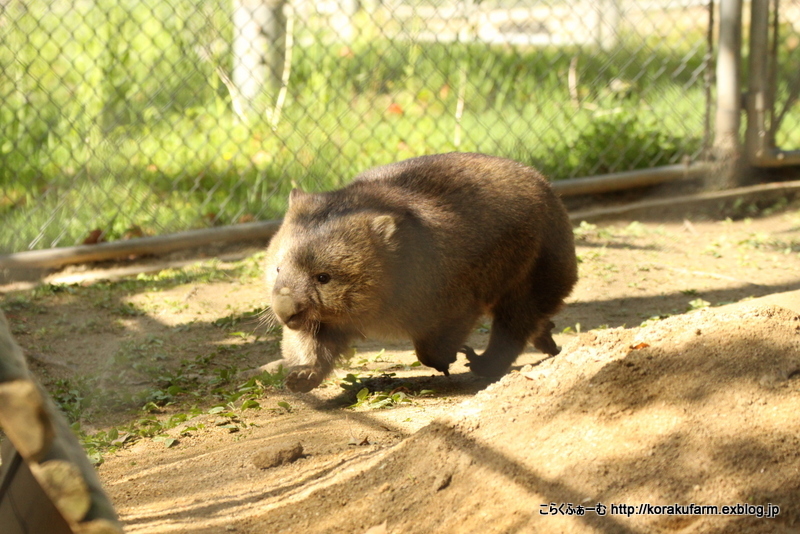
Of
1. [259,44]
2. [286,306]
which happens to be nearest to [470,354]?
[286,306]

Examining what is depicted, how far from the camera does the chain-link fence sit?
5.68 metres

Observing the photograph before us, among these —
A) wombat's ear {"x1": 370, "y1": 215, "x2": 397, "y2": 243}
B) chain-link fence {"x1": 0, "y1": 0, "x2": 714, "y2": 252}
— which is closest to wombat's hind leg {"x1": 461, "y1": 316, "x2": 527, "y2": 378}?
wombat's ear {"x1": 370, "y1": 215, "x2": 397, "y2": 243}

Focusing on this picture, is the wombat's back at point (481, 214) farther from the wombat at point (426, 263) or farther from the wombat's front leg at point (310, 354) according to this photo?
the wombat's front leg at point (310, 354)

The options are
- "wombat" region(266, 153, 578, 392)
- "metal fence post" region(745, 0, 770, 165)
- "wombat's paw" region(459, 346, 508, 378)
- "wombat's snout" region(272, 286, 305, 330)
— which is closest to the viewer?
"wombat's snout" region(272, 286, 305, 330)

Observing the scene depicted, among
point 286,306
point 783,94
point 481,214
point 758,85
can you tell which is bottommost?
point 286,306

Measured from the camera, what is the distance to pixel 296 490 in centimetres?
263

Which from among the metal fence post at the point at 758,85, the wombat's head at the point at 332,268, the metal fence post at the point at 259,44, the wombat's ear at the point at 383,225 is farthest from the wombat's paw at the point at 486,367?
the metal fence post at the point at 758,85

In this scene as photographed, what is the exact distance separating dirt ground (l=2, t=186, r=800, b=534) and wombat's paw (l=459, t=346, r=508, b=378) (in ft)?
0.23

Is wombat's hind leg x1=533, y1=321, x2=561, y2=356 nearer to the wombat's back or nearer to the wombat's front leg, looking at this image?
the wombat's back

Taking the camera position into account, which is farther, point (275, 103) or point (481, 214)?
point (275, 103)

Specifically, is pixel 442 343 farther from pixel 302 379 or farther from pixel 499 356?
pixel 302 379

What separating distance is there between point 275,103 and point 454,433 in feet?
14.2

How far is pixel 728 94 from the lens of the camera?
687 centimetres

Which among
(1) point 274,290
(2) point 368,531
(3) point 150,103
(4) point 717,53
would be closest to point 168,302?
(3) point 150,103
